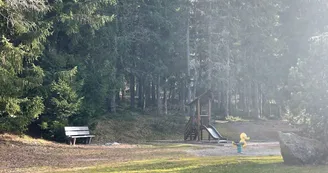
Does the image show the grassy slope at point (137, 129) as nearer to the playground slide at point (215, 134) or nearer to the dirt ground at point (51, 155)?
the playground slide at point (215, 134)

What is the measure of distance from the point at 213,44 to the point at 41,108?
988 inches

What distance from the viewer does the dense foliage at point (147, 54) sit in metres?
17.2

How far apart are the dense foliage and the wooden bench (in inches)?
22.3

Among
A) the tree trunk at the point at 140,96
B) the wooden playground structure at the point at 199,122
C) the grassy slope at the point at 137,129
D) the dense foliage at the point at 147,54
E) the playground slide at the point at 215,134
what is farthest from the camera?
the tree trunk at the point at 140,96

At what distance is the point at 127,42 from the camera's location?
37125mm

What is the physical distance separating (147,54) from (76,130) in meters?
20.4

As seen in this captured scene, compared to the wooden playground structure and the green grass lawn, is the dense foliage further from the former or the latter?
the wooden playground structure

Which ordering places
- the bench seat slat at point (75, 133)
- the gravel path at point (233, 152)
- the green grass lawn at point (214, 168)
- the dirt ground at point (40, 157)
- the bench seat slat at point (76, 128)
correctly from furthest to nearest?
1. the bench seat slat at point (76, 128)
2. the bench seat slat at point (75, 133)
3. the gravel path at point (233, 152)
4. the dirt ground at point (40, 157)
5. the green grass lawn at point (214, 168)

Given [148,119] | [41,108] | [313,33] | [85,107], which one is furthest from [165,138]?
[313,33]

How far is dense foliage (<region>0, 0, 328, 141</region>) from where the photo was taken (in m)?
17.2

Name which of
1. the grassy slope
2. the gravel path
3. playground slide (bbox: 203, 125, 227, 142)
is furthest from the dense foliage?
playground slide (bbox: 203, 125, 227, 142)

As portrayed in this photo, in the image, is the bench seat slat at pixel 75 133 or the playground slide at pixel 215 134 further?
the playground slide at pixel 215 134

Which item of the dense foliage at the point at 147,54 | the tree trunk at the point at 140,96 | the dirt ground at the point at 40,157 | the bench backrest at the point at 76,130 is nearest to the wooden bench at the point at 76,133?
the bench backrest at the point at 76,130

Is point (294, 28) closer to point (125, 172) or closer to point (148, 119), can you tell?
point (148, 119)
